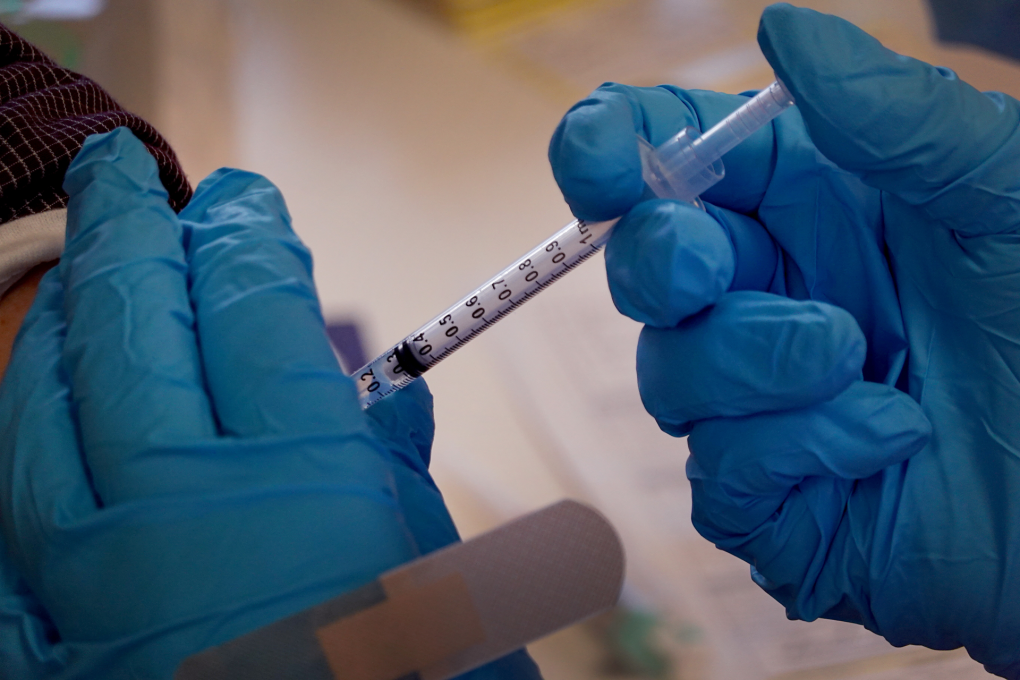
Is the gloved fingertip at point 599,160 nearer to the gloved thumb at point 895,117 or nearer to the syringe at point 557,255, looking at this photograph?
the syringe at point 557,255

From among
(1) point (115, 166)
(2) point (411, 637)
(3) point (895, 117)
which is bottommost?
(2) point (411, 637)

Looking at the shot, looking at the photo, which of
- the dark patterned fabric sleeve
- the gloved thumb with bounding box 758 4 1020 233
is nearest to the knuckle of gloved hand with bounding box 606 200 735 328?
the gloved thumb with bounding box 758 4 1020 233

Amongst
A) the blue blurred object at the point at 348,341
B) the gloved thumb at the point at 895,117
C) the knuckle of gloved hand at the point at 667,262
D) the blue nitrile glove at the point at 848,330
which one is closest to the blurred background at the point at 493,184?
the blue blurred object at the point at 348,341

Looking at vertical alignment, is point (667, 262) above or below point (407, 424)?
above

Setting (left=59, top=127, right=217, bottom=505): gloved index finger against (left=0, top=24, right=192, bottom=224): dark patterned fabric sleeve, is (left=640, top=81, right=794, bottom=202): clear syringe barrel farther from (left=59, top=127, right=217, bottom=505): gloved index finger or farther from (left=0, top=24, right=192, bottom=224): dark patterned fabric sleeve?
(left=0, top=24, right=192, bottom=224): dark patterned fabric sleeve

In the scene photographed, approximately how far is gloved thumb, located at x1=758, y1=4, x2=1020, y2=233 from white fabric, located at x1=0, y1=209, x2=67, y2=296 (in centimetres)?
74

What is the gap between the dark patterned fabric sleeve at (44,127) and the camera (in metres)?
0.74

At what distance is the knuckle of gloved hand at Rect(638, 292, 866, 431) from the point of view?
62 cm

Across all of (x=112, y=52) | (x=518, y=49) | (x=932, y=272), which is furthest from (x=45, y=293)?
(x=518, y=49)

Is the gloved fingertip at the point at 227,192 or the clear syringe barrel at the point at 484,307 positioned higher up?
the gloved fingertip at the point at 227,192

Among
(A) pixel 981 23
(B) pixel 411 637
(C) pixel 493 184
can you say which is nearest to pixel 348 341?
(C) pixel 493 184

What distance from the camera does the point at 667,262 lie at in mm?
618

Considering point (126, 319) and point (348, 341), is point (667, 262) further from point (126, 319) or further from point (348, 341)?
point (348, 341)

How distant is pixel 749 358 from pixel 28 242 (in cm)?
74
